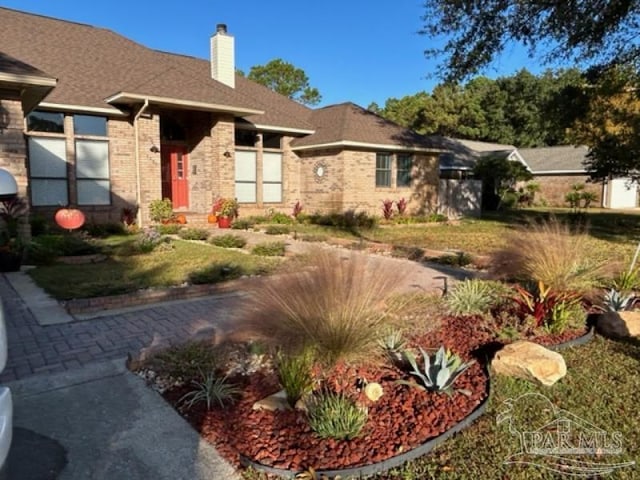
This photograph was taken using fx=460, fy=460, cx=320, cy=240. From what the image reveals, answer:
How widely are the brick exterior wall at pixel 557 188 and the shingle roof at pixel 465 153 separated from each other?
335 centimetres

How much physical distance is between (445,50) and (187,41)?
17.3 meters

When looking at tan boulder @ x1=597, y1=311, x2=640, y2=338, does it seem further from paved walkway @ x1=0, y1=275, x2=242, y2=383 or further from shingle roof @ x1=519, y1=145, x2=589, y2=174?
shingle roof @ x1=519, y1=145, x2=589, y2=174

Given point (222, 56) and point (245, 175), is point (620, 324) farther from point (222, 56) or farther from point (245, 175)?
point (222, 56)

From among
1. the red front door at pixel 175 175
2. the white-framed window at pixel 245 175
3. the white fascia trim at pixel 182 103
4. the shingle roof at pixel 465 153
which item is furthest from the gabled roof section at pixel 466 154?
the red front door at pixel 175 175

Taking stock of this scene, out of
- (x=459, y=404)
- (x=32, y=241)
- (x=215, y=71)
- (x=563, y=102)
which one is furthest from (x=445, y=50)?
(x=459, y=404)

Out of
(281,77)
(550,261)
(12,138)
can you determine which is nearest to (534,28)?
(550,261)

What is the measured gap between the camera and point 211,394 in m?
2.98

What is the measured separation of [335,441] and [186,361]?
4.88 ft

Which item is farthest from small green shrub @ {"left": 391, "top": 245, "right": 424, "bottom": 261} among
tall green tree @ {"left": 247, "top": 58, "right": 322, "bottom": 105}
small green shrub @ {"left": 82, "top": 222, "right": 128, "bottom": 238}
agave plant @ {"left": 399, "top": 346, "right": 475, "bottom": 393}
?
tall green tree @ {"left": 247, "top": 58, "right": 322, "bottom": 105}

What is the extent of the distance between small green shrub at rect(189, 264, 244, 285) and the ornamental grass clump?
3.30 meters

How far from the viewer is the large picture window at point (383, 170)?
17406 millimetres

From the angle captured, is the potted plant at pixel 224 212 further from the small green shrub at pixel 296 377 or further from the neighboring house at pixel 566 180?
the neighboring house at pixel 566 180

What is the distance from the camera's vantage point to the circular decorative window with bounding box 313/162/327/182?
16.9 metres

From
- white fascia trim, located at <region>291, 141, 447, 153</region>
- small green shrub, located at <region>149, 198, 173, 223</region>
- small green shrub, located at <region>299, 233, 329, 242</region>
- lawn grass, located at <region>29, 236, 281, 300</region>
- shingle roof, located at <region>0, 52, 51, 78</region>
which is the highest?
shingle roof, located at <region>0, 52, 51, 78</region>
